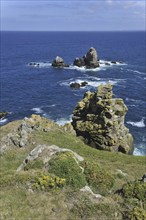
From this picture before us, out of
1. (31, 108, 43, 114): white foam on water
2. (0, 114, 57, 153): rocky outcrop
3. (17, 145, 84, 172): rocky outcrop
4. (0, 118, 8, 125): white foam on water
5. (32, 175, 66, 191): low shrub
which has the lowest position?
(0, 118, 8, 125): white foam on water

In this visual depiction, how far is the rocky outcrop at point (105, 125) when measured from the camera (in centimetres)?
5600

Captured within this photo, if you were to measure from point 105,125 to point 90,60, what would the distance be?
89383 mm

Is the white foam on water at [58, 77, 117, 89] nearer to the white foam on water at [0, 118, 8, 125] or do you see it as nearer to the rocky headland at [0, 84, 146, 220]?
the white foam on water at [0, 118, 8, 125]

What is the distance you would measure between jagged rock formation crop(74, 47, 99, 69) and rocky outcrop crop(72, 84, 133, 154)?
80.8m

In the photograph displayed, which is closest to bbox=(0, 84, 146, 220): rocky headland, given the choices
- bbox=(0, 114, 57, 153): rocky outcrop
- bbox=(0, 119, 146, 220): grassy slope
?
bbox=(0, 119, 146, 220): grassy slope

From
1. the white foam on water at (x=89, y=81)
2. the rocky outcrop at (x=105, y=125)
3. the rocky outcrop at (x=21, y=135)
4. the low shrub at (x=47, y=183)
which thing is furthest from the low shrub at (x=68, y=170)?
the white foam on water at (x=89, y=81)

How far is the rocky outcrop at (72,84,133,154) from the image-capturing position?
5600 centimetres

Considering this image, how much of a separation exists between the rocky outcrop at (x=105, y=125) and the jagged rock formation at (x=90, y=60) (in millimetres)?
80777

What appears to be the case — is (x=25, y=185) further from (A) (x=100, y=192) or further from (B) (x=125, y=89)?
(B) (x=125, y=89)

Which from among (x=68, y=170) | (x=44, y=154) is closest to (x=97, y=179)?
(x=68, y=170)

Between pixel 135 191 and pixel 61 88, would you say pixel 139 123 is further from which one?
pixel 135 191

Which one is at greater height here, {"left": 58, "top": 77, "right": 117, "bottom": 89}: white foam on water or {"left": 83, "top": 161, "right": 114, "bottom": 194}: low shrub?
{"left": 58, "top": 77, "right": 117, "bottom": 89}: white foam on water

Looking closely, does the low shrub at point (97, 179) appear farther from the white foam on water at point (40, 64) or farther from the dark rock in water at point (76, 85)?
the white foam on water at point (40, 64)

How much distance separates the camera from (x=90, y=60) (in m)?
142
